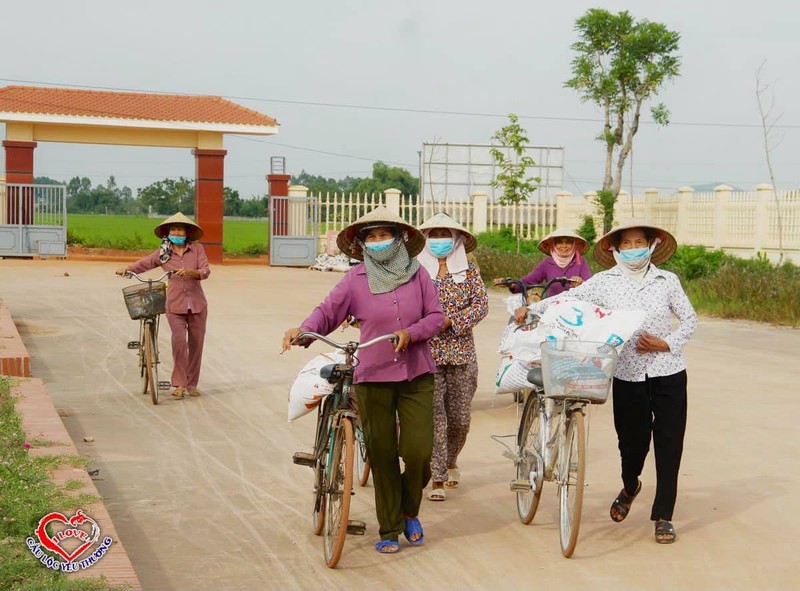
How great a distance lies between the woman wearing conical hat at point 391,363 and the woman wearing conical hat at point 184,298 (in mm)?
5357

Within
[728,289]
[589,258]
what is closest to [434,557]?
[728,289]

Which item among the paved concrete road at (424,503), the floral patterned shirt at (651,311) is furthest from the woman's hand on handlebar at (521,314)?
the paved concrete road at (424,503)

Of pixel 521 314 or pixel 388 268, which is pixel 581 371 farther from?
pixel 521 314

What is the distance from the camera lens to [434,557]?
6.68 meters

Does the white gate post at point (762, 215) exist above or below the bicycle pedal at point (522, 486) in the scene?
above

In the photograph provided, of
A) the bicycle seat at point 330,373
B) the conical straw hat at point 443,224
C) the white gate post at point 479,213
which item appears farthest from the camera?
the white gate post at point 479,213

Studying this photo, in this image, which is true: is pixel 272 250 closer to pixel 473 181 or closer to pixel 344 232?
pixel 473 181

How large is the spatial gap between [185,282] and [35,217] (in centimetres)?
2283

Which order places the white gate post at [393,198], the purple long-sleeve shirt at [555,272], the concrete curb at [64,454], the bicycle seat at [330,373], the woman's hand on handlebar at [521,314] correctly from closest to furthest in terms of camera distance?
the concrete curb at [64,454]
the bicycle seat at [330,373]
the woman's hand on handlebar at [521,314]
the purple long-sleeve shirt at [555,272]
the white gate post at [393,198]

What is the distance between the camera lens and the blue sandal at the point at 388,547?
6.72 metres

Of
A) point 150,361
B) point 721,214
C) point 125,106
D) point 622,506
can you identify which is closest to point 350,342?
point 622,506

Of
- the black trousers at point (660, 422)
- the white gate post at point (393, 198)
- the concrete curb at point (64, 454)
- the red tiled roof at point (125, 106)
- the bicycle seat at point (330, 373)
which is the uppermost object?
the red tiled roof at point (125, 106)

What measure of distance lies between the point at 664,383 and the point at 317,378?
2.02m

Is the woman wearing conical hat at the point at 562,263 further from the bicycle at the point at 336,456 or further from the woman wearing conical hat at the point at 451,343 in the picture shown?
the bicycle at the point at 336,456
